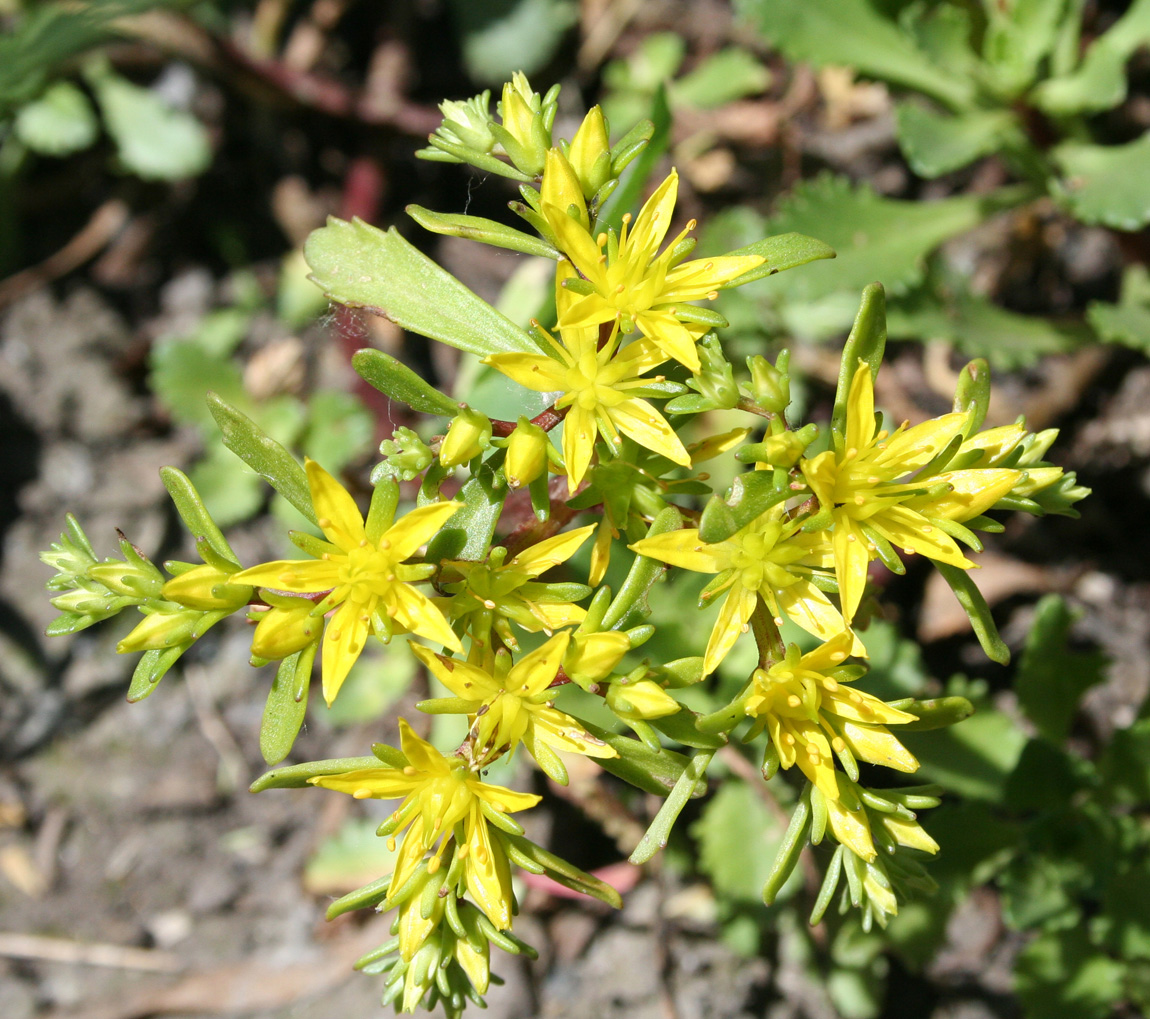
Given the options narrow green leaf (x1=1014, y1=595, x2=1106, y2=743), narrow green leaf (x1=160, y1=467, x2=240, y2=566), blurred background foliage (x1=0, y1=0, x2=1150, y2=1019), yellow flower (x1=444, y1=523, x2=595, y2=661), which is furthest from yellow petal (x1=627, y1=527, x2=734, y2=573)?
narrow green leaf (x1=1014, y1=595, x2=1106, y2=743)

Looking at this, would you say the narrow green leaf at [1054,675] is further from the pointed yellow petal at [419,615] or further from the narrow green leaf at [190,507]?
the narrow green leaf at [190,507]

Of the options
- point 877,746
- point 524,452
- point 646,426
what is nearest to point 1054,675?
point 877,746

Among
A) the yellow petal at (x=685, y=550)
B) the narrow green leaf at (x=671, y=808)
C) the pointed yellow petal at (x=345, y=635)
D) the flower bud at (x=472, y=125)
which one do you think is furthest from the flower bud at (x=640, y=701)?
the flower bud at (x=472, y=125)

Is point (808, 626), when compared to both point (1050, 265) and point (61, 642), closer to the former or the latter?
point (1050, 265)

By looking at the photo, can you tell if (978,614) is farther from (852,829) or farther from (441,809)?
(441,809)

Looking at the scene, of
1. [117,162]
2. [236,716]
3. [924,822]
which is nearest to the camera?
[924,822]

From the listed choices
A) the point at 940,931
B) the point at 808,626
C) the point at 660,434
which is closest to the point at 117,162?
the point at 660,434
